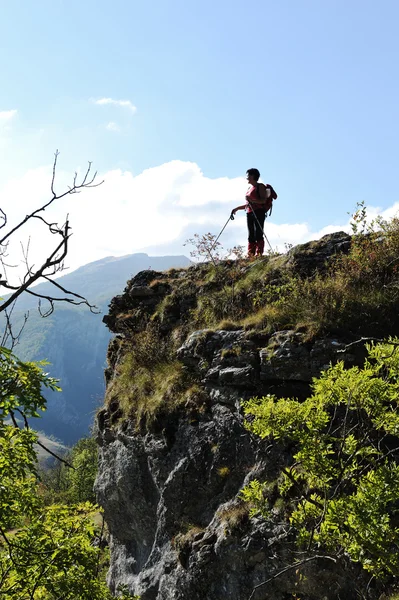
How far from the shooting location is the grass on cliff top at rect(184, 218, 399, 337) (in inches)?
369

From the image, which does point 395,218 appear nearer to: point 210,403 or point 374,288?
point 374,288

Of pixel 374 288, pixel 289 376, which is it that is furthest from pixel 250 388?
pixel 374 288

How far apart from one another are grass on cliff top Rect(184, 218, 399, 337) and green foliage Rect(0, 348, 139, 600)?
5.80 meters

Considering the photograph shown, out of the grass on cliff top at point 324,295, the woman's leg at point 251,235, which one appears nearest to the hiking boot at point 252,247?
the woman's leg at point 251,235

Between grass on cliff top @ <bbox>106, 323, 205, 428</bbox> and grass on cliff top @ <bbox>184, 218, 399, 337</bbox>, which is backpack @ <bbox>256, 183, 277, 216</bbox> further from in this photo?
grass on cliff top @ <bbox>106, 323, 205, 428</bbox>

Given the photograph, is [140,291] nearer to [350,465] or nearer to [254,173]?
[254,173]

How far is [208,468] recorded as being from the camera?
945 centimetres

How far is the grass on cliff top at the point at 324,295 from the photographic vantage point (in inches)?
369

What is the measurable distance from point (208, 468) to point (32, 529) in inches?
177

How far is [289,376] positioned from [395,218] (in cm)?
505

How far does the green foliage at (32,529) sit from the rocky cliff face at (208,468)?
8.79 feet

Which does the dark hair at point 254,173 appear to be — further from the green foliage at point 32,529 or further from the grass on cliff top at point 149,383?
the green foliage at point 32,529

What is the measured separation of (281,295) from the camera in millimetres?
10711

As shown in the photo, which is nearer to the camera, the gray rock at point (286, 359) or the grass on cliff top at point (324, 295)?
the gray rock at point (286, 359)
